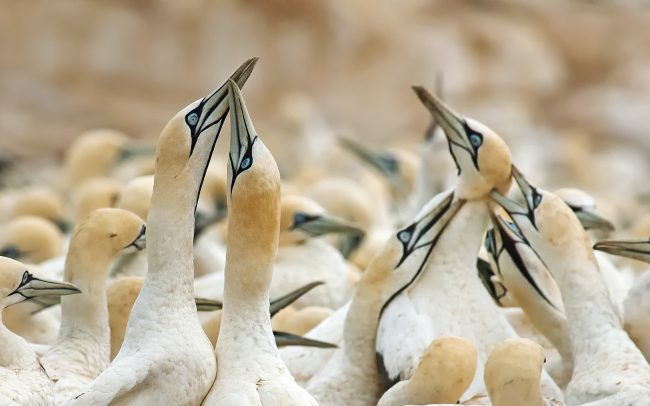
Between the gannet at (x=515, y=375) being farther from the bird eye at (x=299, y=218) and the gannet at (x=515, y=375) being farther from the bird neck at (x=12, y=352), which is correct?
the bird eye at (x=299, y=218)

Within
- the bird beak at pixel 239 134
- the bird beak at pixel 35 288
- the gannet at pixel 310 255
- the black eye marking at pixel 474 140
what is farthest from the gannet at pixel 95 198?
the bird beak at pixel 239 134

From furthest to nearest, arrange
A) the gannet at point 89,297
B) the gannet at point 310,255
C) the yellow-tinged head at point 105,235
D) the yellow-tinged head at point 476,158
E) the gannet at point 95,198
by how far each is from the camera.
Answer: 1. the gannet at point 95,198
2. the gannet at point 310,255
3. the yellow-tinged head at point 476,158
4. the yellow-tinged head at point 105,235
5. the gannet at point 89,297

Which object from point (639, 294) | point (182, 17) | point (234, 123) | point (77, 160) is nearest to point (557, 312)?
point (639, 294)

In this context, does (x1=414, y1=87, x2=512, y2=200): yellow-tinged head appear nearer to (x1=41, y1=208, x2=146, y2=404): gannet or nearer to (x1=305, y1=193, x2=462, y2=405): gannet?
Result: (x1=305, y1=193, x2=462, y2=405): gannet

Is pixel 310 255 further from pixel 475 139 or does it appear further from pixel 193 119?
pixel 193 119

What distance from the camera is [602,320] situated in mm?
7008

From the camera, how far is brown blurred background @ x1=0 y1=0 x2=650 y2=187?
1919 cm

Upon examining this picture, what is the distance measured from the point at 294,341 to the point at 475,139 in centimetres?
114

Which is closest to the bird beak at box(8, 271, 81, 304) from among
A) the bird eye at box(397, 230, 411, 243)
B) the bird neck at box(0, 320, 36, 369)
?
the bird neck at box(0, 320, 36, 369)

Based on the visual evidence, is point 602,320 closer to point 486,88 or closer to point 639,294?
point 639,294

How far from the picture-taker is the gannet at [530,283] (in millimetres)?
7469

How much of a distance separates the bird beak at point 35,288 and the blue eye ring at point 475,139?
6.01 feet

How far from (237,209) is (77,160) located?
728cm

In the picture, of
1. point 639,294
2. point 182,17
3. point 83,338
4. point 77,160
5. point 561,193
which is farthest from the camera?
point 182,17
